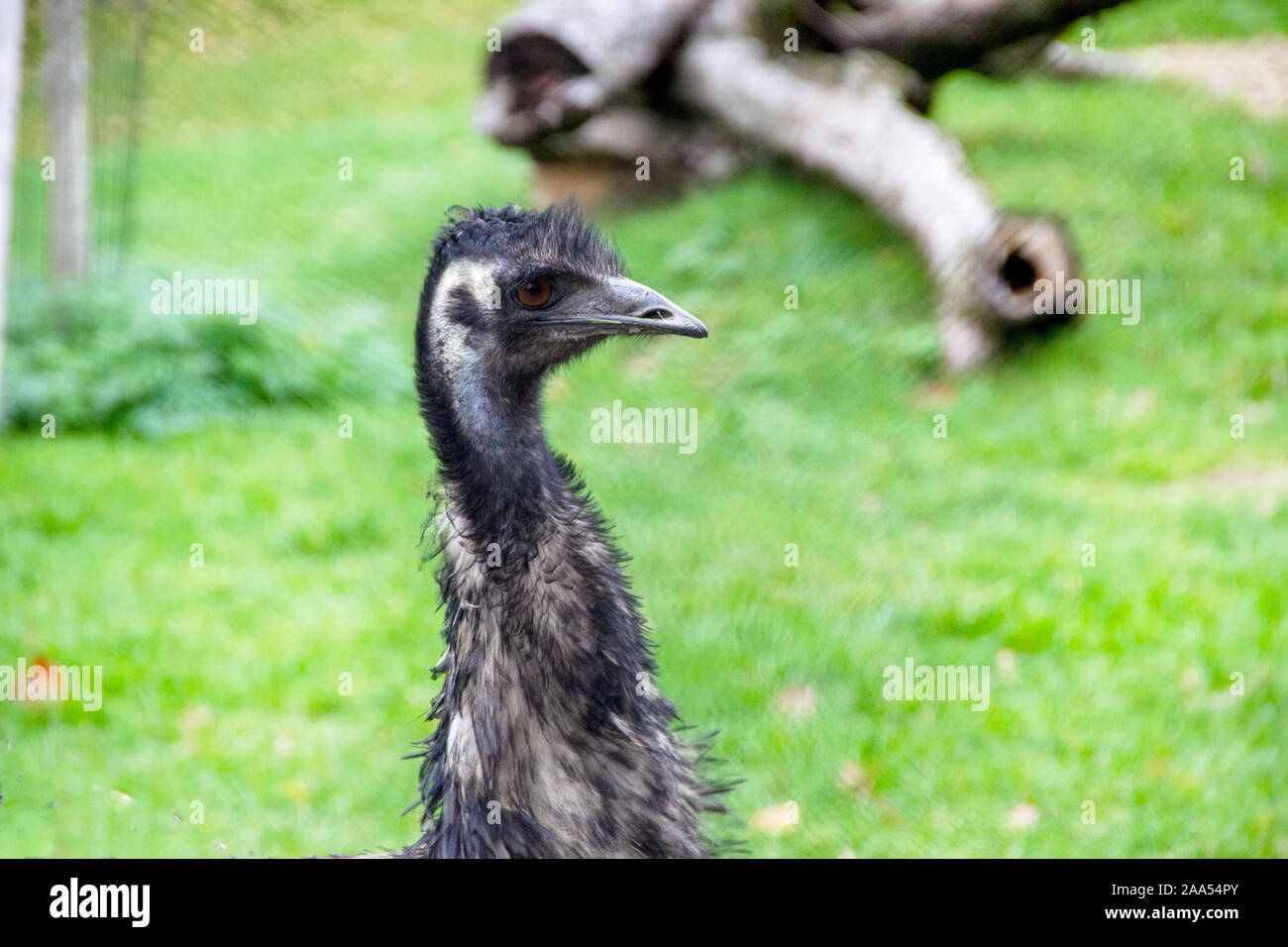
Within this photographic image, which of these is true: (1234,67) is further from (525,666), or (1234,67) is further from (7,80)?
(525,666)

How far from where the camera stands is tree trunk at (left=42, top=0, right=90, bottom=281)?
6609mm

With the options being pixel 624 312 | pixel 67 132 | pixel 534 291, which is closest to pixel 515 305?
pixel 534 291

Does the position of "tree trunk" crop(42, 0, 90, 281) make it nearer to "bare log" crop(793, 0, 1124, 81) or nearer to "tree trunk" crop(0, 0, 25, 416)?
"tree trunk" crop(0, 0, 25, 416)

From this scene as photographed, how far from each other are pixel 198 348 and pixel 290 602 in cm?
205

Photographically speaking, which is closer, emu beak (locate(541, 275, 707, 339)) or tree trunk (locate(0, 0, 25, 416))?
emu beak (locate(541, 275, 707, 339))

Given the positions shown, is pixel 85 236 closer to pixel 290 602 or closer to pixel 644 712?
pixel 290 602

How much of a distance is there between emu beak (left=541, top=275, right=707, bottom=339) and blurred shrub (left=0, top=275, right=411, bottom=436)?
13.5ft

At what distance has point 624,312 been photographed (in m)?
2.70

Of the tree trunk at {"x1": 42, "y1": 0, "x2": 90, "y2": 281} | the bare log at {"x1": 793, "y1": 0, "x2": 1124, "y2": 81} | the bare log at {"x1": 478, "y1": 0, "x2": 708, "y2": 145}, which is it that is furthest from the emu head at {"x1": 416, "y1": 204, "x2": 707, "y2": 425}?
the bare log at {"x1": 793, "y1": 0, "x2": 1124, "y2": 81}

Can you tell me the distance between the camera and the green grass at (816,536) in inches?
153

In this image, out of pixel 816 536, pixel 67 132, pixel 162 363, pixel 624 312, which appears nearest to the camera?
pixel 624 312

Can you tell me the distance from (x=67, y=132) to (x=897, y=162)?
385cm

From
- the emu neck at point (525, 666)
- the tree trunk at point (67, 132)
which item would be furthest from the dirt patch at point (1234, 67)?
the emu neck at point (525, 666)
